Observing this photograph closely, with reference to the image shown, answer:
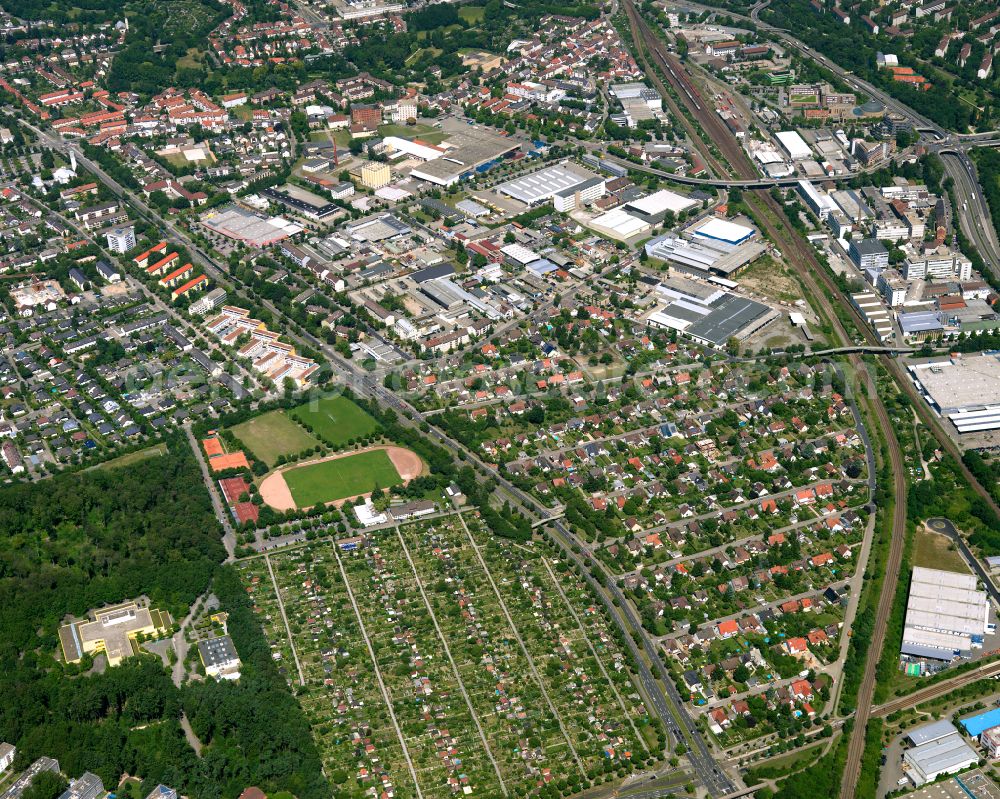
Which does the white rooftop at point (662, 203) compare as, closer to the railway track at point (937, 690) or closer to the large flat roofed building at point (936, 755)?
the railway track at point (937, 690)

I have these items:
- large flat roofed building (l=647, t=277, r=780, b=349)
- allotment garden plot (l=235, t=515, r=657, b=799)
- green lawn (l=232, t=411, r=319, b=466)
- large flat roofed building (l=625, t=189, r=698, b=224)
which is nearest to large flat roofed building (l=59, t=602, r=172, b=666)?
allotment garden plot (l=235, t=515, r=657, b=799)

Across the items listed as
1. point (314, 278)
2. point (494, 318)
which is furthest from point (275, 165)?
point (494, 318)

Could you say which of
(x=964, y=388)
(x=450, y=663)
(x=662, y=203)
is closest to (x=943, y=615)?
(x=964, y=388)

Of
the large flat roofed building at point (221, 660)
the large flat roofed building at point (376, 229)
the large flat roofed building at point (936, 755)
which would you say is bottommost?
the large flat roofed building at point (221, 660)

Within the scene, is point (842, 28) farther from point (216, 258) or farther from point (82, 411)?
point (82, 411)

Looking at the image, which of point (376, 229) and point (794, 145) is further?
point (794, 145)

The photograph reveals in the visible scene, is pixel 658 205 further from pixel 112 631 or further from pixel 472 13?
pixel 112 631

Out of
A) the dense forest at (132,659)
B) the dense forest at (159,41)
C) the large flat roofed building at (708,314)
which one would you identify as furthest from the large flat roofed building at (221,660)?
the dense forest at (159,41)
